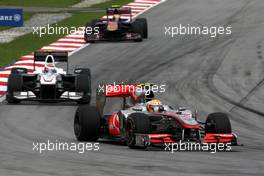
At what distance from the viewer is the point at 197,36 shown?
4016 centimetres

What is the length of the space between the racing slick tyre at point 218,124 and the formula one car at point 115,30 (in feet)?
68.5

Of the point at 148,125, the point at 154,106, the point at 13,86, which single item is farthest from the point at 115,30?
the point at 148,125

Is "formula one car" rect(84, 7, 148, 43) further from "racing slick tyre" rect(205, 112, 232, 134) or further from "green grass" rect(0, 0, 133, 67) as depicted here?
"racing slick tyre" rect(205, 112, 232, 134)

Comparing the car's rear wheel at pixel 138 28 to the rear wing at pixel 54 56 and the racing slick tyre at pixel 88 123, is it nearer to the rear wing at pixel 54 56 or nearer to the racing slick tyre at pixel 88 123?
the rear wing at pixel 54 56

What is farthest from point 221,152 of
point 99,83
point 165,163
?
point 99,83

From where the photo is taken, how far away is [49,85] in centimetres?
2733

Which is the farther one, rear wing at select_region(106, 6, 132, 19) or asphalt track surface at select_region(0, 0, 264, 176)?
rear wing at select_region(106, 6, 132, 19)

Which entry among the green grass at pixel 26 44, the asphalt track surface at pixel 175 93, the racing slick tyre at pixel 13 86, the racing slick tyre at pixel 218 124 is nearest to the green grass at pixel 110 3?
the asphalt track surface at pixel 175 93

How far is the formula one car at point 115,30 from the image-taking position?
129 feet

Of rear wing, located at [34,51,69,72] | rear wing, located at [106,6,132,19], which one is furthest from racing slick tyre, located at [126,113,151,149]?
rear wing, located at [106,6,132,19]

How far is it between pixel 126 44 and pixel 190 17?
696 cm

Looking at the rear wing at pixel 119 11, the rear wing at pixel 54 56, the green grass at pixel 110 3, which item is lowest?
the rear wing at pixel 54 56

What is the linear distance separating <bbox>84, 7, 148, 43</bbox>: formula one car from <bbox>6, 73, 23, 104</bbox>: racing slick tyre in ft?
38.9

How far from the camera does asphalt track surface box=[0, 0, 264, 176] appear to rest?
15.7 m
